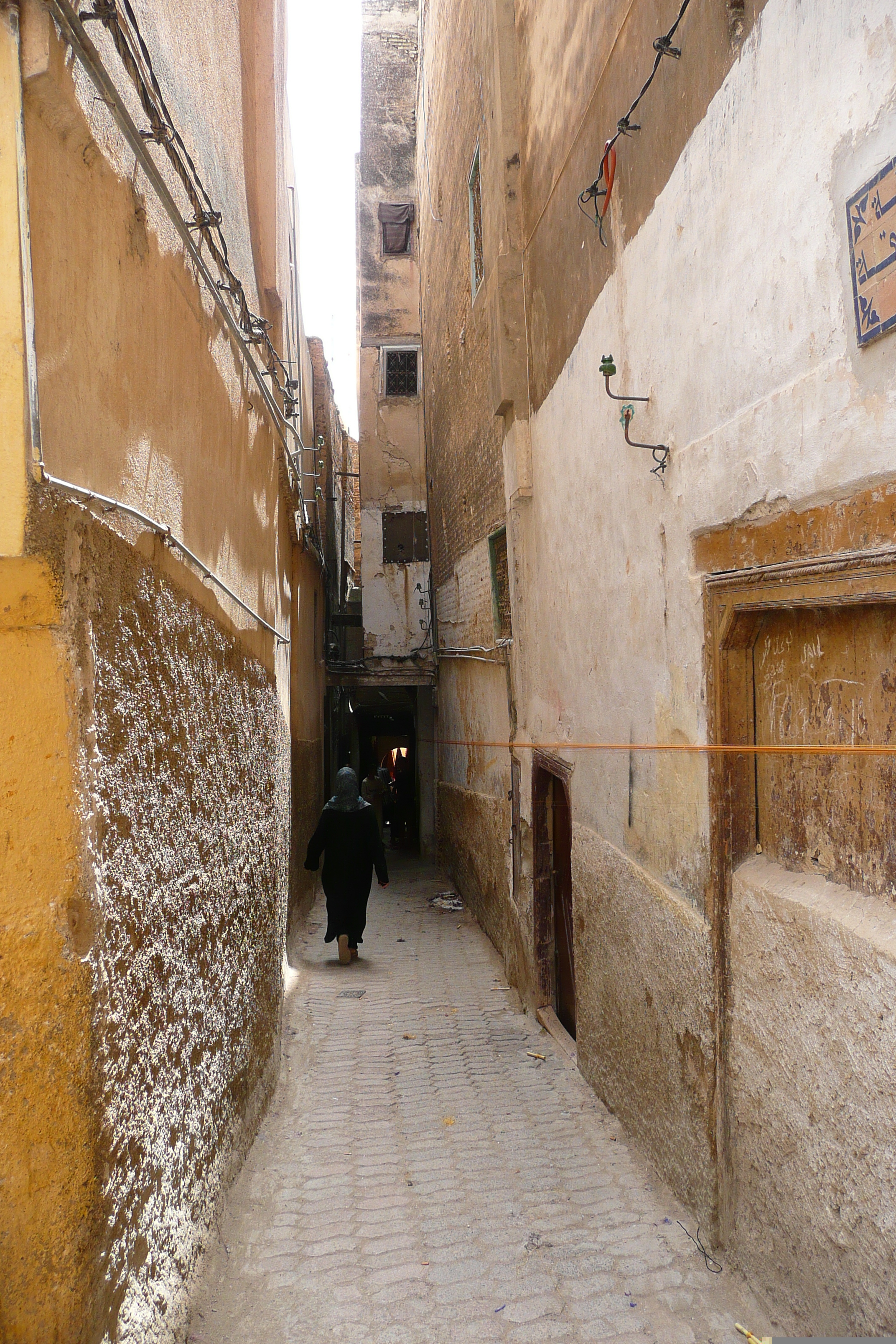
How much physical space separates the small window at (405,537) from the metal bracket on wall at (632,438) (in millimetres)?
10201

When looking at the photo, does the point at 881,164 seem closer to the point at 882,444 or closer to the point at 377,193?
the point at 882,444

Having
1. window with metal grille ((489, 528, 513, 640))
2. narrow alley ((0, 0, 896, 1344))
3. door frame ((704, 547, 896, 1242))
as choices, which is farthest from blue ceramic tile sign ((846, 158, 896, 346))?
window with metal grille ((489, 528, 513, 640))

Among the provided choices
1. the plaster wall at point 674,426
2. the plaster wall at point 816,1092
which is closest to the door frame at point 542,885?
the plaster wall at point 674,426

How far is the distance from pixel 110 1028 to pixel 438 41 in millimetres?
12098

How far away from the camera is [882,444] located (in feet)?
7.29

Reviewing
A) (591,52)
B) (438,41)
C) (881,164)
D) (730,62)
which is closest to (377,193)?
(438,41)

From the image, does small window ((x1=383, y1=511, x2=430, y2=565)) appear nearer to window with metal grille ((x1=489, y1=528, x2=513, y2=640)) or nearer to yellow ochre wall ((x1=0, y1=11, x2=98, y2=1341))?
window with metal grille ((x1=489, y1=528, x2=513, y2=640))

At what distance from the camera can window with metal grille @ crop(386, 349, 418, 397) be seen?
14875 millimetres

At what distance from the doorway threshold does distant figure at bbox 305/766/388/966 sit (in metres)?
2.11

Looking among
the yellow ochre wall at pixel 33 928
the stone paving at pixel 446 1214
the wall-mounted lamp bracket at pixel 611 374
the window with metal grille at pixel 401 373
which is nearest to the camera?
the yellow ochre wall at pixel 33 928

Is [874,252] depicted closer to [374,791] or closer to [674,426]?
[674,426]

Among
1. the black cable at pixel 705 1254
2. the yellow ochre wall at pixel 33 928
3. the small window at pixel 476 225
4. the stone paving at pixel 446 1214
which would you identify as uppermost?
the small window at pixel 476 225

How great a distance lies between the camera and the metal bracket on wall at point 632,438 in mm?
3703

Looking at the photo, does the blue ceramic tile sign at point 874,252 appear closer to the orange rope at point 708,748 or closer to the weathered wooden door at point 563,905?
the orange rope at point 708,748
